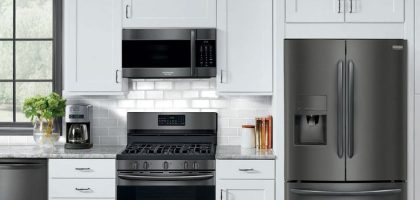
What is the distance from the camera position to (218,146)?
4.34m

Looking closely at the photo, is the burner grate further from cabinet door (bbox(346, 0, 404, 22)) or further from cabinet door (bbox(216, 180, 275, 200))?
cabinet door (bbox(346, 0, 404, 22))

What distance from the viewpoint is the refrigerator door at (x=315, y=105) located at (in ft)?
12.0

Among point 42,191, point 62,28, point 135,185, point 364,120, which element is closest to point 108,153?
point 135,185

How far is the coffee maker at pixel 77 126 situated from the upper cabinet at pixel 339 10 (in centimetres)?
171

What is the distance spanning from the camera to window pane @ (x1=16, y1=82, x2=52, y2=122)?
4527 millimetres

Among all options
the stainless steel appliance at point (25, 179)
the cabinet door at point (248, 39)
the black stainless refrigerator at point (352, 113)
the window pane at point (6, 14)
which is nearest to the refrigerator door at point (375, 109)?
the black stainless refrigerator at point (352, 113)

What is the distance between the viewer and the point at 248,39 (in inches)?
158

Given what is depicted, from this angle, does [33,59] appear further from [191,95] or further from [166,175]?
[166,175]

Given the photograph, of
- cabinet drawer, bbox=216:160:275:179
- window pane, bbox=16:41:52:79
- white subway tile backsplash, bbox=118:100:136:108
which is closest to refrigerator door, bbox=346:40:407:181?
cabinet drawer, bbox=216:160:275:179

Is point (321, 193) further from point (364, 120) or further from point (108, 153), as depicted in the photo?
point (108, 153)

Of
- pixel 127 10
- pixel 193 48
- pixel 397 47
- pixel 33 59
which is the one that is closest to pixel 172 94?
pixel 193 48

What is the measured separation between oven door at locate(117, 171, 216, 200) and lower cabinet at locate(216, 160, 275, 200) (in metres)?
0.07

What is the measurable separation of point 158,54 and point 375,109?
1.63 m

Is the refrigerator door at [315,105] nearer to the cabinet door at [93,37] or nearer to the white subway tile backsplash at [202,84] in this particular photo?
the white subway tile backsplash at [202,84]
